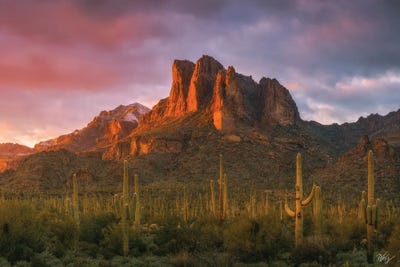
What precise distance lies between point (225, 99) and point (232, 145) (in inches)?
1336

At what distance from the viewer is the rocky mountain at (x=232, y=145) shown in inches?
4038

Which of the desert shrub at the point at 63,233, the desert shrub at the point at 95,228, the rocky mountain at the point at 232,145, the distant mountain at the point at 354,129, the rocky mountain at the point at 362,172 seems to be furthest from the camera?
the distant mountain at the point at 354,129

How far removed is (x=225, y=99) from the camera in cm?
15925

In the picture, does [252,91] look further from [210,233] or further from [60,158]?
[210,233]

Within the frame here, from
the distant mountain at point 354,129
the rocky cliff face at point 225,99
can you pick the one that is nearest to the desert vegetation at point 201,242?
the rocky cliff face at point 225,99

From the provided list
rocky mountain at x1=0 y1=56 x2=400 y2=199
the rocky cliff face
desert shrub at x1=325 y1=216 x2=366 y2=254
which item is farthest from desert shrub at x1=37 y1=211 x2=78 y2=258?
the rocky cliff face

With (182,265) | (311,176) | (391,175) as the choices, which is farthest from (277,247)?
(311,176)

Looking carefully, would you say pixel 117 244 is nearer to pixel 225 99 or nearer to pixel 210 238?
pixel 210 238

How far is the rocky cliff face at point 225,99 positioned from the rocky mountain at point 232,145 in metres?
0.35

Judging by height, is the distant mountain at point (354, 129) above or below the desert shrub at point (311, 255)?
above

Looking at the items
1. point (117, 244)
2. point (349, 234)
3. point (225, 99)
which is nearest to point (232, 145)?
point (225, 99)

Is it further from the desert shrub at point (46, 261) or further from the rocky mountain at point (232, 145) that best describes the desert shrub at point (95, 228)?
the rocky mountain at point (232, 145)

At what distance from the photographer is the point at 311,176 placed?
102m

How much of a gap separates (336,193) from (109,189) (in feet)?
158
